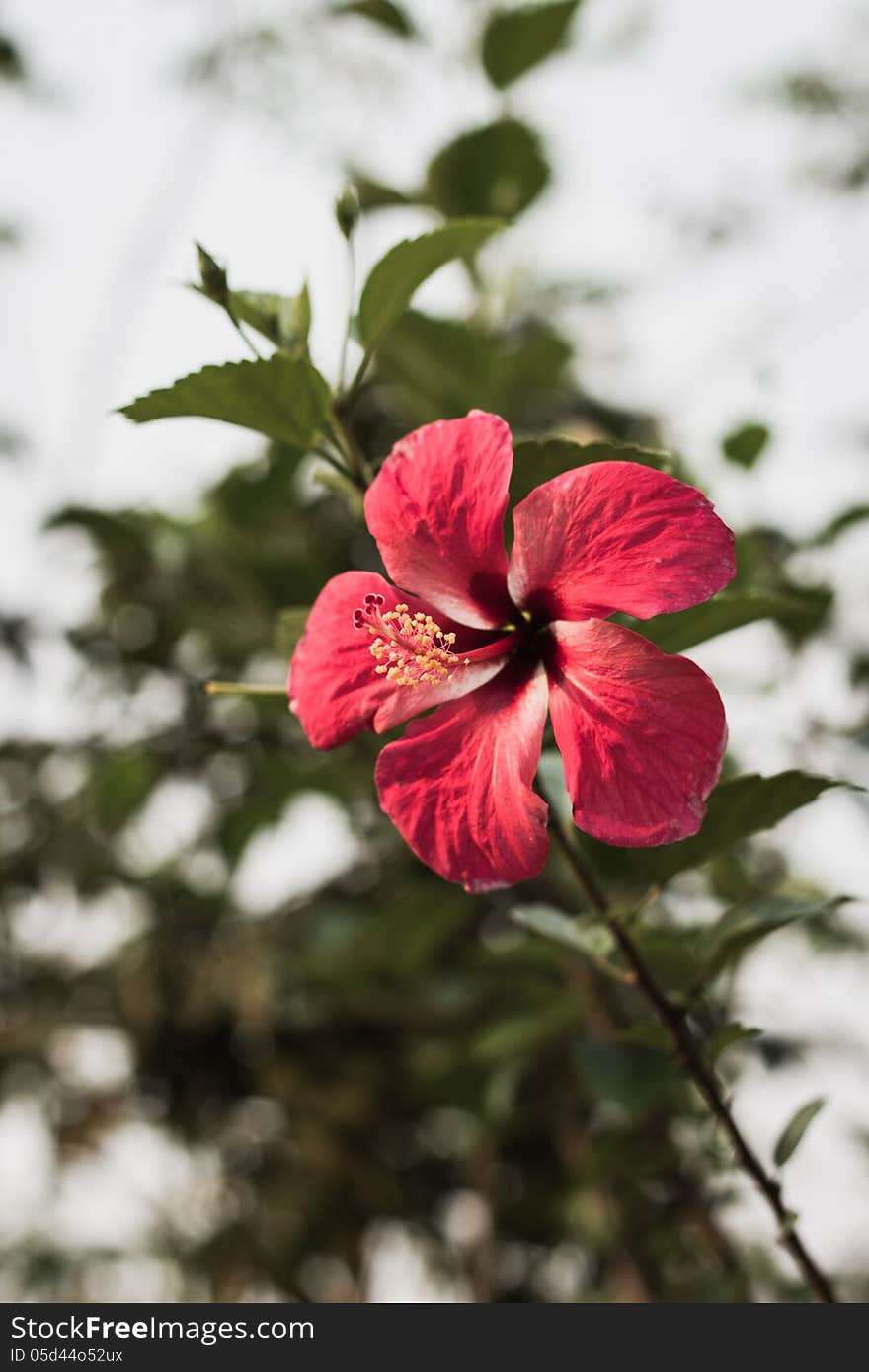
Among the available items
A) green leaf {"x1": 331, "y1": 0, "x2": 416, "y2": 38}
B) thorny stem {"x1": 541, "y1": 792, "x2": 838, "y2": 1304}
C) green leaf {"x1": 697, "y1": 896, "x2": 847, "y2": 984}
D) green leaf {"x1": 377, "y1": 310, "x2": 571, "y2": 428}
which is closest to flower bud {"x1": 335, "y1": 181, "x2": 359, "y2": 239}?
thorny stem {"x1": 541, "y1": 792, "x2": 838, "y2": 1304}

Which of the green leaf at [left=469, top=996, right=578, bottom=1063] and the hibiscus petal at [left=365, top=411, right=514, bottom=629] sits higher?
the hibiscus petal at [left=365, top=411, right=514, bottom=629]

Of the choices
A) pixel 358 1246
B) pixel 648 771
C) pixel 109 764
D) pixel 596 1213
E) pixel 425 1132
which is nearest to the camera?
pixel 648 771

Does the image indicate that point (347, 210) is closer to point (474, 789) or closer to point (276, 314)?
point (276, 314)

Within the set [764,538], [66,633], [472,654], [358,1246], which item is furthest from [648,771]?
[358,1246]

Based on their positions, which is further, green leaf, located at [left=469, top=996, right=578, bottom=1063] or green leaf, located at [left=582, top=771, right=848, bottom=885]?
green leaf, located at [left=469, top=996, right=578, bottom=1063]

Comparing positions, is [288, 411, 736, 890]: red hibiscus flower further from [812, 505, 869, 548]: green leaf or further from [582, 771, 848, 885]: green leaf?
[812, 505, 869, 548]: green leaf

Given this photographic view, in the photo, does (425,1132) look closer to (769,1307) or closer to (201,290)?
(769,1307)

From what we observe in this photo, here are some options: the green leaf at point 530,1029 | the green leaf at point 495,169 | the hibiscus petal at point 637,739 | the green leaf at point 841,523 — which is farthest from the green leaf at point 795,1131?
the green leaf at point 495,169

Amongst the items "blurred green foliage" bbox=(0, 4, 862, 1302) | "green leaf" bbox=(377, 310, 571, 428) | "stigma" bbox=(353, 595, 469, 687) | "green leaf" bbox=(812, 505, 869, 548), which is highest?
"stigma" bbox=(353, 595, 469, 687)
